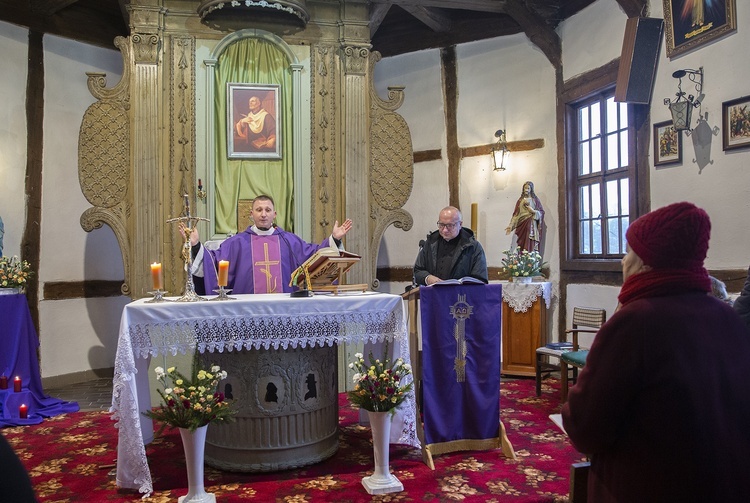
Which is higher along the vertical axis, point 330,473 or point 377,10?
point 377,10

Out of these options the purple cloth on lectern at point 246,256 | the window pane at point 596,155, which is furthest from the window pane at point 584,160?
the purple cloth on lectern at point 246,256

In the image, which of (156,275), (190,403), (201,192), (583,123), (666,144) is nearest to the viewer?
(190,403)

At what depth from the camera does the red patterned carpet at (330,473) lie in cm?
398

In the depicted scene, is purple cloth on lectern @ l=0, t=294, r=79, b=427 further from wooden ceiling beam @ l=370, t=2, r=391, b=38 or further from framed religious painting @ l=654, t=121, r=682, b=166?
framed religious painting @ l=654, t=121, r=682, b=166

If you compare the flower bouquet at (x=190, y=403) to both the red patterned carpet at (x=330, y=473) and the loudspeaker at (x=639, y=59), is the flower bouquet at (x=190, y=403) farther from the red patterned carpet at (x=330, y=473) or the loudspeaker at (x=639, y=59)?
the loudspeaker at (x=639, y=59)

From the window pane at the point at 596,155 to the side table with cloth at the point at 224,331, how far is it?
4745mm

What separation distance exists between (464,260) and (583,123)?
4.23 metres

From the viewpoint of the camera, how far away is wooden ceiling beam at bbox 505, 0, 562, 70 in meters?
8.45

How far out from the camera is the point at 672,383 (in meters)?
1.75

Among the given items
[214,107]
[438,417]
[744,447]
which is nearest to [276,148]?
[214,107]

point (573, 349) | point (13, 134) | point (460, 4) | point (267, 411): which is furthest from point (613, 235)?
point (13, 134)

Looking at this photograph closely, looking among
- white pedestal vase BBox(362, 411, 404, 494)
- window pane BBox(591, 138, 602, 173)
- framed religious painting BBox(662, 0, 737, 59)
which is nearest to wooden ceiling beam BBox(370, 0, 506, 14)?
window pane BBox(591, 138, 602, 173)

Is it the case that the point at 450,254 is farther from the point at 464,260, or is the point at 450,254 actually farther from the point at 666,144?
the point at 666,144

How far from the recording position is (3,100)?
7.68 metres
